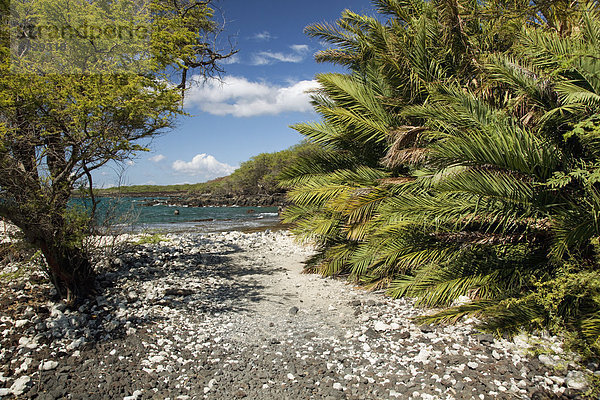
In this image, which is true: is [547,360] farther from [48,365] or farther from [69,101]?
[69,101]

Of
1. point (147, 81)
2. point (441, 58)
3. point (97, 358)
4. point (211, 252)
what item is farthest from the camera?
point (211, 252)

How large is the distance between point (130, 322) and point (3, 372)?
144 centimetres

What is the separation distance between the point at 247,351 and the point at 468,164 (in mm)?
3474

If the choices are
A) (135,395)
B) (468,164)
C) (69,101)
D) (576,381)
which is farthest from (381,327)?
(69,101)

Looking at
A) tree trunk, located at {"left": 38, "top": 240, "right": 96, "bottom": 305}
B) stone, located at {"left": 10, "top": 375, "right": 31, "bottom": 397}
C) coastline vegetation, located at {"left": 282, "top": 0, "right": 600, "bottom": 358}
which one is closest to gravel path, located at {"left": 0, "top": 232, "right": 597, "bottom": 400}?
stone, located at {"left": 10, "top": 375, "right": 31, "bottom": 397}

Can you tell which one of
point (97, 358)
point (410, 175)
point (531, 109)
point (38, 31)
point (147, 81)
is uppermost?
point (38, 31)

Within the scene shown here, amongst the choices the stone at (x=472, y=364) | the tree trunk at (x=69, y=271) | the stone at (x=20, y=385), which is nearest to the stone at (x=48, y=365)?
the stone at (x=20, y=385)

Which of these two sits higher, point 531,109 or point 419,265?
point 531,109

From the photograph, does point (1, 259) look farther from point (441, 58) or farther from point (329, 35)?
point (441, 58)

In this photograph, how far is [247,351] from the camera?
14.2ft

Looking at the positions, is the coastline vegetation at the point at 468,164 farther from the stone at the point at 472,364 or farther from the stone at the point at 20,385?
the stone at the point at 20,385

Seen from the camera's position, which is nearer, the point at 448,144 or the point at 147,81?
the point at 448,144

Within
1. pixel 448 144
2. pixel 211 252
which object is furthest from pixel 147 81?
pixel 211 252

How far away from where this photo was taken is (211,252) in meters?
10.7
